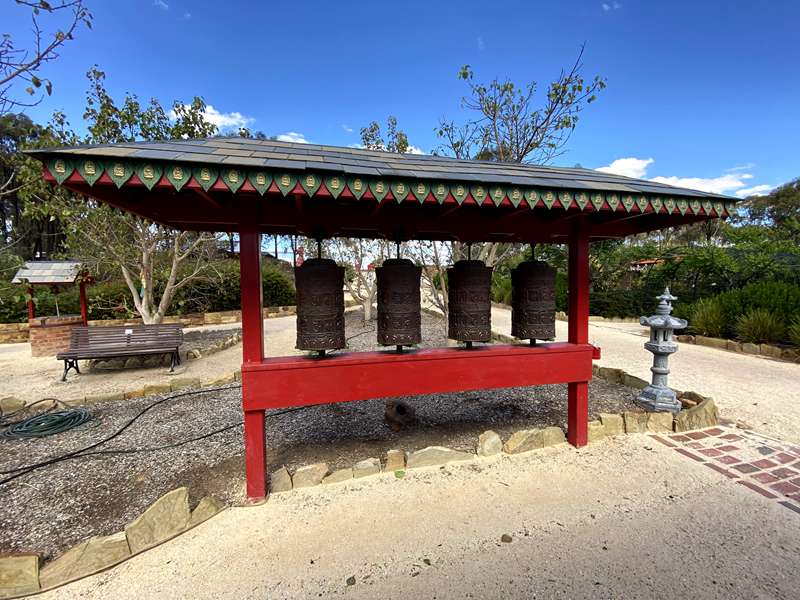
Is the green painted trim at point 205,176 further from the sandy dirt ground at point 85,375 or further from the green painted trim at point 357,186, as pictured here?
the sandy dirt ground at point 85,375

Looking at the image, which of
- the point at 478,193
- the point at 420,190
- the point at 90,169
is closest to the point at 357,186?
the point at 420,190

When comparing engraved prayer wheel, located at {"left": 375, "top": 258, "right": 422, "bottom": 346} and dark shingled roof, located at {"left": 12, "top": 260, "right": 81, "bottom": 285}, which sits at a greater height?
dark shingled roof, located at {"left": 12, "top": 260, "right": 81, "bottom": 285}

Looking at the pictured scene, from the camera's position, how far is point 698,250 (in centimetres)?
1027

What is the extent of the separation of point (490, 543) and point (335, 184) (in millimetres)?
2271

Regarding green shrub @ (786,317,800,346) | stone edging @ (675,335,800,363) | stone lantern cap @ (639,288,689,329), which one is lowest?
stone edging @ (675,335,800,363)

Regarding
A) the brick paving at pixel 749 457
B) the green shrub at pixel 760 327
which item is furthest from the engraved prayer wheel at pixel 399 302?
the green shrub at pixel 760 327

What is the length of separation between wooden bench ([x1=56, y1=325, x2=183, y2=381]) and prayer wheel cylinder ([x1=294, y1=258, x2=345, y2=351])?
5479 mm

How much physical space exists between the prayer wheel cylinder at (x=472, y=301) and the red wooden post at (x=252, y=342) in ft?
5.11

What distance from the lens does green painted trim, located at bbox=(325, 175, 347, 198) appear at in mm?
1966

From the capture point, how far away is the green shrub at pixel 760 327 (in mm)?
6973

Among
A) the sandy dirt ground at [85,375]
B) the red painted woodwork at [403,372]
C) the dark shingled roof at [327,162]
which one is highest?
the dark shingled roof at [327,162]

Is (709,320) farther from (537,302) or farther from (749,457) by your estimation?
(537,302)

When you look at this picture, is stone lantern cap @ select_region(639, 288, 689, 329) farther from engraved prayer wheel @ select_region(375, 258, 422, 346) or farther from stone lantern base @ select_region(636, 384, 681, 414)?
engraved prayer wheel @ select_region(375, 258, 422, 346)

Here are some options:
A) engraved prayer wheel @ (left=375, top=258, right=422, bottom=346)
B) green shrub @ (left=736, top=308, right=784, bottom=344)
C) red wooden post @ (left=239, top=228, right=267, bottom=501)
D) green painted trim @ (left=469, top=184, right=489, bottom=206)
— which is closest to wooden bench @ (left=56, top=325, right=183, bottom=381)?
red wooden post @ (left=239, top=228, right=267, bottom=501)
